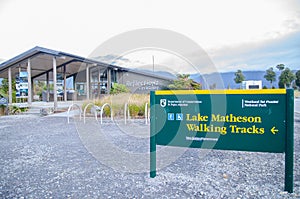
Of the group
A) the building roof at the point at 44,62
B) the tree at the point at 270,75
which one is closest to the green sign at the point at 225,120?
the building roof at the point at 44,62

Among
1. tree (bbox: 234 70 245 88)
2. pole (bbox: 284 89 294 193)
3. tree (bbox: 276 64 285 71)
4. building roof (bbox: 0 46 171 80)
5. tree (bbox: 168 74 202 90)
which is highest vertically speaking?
tree (bbox: 276 64 285 71)

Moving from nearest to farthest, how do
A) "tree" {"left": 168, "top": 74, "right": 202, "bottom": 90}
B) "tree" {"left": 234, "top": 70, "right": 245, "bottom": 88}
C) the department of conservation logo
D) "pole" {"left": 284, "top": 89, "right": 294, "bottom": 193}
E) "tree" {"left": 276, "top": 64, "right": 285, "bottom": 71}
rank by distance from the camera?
"pole" {"left": 284, "top": 89, "right": 294, "bottom": 193}, the department of conservation logo, "tree" {"left": 168, "top": 74, "right": 202, "bottom": 90}, "tree" {"left": 234, "top": 70, "right": 245, "bottom": 88}, "tree" {"left": 276, "top": 64, "right": 285, "bottom": 71}

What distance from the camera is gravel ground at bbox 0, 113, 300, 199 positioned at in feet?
8.04

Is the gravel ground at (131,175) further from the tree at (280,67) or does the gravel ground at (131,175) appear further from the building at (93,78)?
the tree at (280,67)

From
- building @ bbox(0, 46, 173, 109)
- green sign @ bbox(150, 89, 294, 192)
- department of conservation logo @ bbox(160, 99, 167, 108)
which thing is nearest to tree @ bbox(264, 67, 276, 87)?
building @ bbox(0, 46, 173, 109)

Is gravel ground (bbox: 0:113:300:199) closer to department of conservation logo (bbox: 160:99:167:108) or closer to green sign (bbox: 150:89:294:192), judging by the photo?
green sign (bbox: 150:89:294:192)

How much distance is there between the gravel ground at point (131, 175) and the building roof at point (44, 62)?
9925 millimetres

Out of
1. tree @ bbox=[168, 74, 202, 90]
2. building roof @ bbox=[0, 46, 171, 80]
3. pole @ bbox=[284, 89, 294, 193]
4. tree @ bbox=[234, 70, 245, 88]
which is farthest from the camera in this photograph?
tree @ bbox=[234, 70, 245, 88]

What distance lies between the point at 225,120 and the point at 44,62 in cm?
1707

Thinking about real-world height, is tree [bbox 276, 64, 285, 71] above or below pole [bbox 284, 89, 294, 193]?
above

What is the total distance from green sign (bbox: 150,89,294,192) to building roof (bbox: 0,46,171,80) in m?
11.6

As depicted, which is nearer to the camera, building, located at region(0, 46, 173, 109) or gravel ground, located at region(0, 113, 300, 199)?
gravel ground, located at region(0, 113, 300, 199)

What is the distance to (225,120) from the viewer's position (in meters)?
2.68

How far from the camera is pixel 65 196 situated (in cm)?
238
